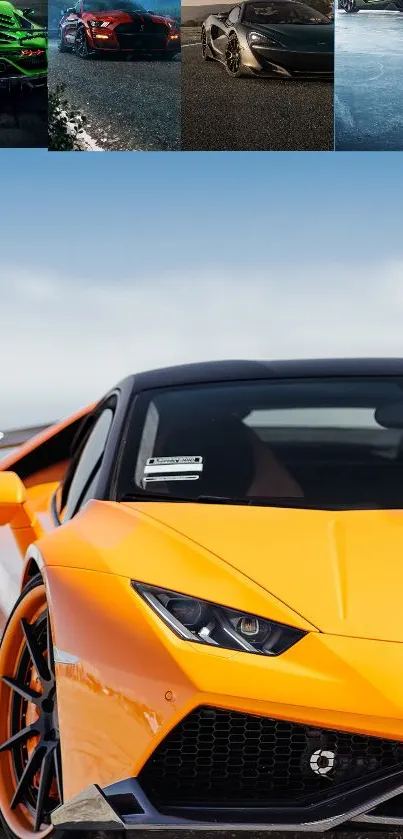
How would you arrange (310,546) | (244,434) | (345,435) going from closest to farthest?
(310,546) < (244,434) < (345,435)

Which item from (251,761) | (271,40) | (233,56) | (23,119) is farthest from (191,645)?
(23,119)

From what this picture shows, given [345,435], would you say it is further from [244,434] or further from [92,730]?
[92,730]

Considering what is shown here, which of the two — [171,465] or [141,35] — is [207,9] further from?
[171,465]

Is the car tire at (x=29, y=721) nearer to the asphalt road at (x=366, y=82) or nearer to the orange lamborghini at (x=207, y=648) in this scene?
the orange lamborghini at (x=207, y=648)

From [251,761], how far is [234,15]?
27148mm

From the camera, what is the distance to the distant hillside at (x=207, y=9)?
94.9ft

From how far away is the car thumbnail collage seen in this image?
28812mm

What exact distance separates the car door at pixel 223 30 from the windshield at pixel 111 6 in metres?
1.72

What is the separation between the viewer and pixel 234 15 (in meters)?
28.5

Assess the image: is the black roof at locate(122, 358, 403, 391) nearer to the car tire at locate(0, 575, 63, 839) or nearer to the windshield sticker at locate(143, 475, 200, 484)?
the windshield sticker at locate(143, 475, 200, 484)

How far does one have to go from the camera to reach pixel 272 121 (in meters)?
29.2

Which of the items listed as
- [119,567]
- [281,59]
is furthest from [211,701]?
[281,59]

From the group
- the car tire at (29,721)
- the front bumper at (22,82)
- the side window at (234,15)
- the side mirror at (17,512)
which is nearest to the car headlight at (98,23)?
the front bumper at (22,82)

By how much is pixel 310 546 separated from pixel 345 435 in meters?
2.17
